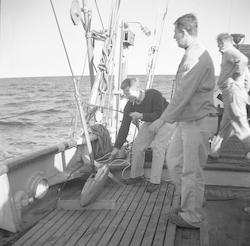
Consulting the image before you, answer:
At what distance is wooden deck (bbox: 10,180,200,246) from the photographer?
250 centimetres

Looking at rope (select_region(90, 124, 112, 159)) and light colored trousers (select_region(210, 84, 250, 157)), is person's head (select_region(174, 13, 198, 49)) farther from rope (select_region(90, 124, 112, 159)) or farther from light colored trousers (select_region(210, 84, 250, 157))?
rope (select_region(90, 124, 112, 159))

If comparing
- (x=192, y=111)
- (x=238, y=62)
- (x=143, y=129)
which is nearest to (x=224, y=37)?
(x=238, y=62)

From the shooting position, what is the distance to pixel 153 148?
3.77 metres

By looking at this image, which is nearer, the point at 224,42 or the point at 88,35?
the point at 224,42

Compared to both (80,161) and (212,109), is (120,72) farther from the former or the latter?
(212,109)

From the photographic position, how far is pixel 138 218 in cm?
294

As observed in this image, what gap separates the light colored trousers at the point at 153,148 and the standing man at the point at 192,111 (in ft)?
3.71

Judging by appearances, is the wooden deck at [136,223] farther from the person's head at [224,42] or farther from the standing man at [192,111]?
the person's head at [224,42]

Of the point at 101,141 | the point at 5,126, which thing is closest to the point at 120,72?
the point at 101,141

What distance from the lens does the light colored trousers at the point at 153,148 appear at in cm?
373

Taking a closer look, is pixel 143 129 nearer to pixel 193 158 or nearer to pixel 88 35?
pixel 193 158

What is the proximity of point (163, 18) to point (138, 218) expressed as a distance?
17.5 ft

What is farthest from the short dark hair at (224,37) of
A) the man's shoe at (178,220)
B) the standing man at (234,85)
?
the man's shoe at (178,220)

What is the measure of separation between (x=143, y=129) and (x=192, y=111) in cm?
145
